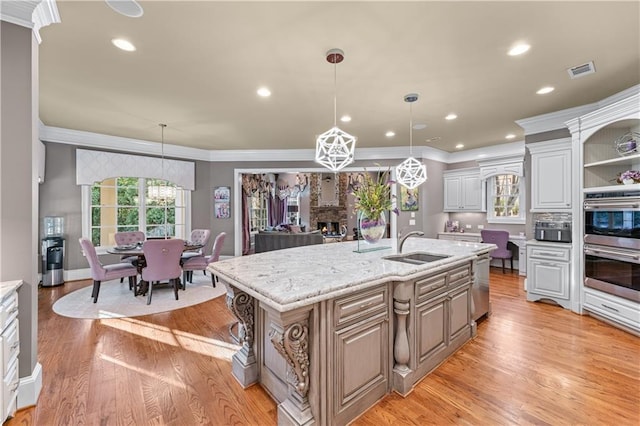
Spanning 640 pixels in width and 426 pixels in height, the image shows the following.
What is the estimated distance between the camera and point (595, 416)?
70.3 inches

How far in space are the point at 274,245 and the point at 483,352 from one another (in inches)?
196

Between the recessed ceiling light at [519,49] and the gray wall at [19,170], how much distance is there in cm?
376

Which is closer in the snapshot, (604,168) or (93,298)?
(604,168)

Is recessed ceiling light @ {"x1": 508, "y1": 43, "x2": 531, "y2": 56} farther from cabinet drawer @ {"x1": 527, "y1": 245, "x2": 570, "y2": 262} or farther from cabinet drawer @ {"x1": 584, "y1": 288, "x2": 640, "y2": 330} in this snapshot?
cabinet drawer @ {"x1": 584, "y1": 288, "x2": 640, "y2": 330}

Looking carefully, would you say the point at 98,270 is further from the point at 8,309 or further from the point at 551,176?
the point at 551,176

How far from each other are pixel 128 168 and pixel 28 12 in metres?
4.40

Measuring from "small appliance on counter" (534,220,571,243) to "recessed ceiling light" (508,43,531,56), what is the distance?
258 cm

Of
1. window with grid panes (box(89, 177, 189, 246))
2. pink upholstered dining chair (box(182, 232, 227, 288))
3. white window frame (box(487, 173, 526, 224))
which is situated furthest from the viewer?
white window frame (box(487, 173, 526, 224))

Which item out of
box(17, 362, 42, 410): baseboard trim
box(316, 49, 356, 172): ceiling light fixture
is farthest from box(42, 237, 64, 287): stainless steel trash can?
box(316, 49, 356, 172): ceiling light fixture

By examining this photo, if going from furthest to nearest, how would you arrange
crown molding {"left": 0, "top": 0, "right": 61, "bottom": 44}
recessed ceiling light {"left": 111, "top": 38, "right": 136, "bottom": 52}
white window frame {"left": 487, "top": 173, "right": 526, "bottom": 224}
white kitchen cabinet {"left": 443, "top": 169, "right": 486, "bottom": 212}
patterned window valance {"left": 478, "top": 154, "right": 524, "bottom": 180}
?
white kitchen cabinet {"left": 443, "top": 169, "right": 486, "bottom": 212} < white window frame {"left": 487, "top": 173, "right": 526, "bottom": 224} < patterned window valance {"left": 478, "top": 154, "right": 524, "bottom": 180} < recessed ceiling light {"left": 111, "top": 38, "right": 136, "bottom": 52} < crown molding {"left": 0, "top": 0, "right": 61, "bottom": 44}

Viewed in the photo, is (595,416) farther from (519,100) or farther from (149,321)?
(149,321)

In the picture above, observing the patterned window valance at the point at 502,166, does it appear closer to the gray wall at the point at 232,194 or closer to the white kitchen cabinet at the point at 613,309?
the gray wall at the point at 232,194

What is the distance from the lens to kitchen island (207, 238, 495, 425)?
155 centimetres

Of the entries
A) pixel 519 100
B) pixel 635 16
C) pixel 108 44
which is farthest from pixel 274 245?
pixel 635 16
